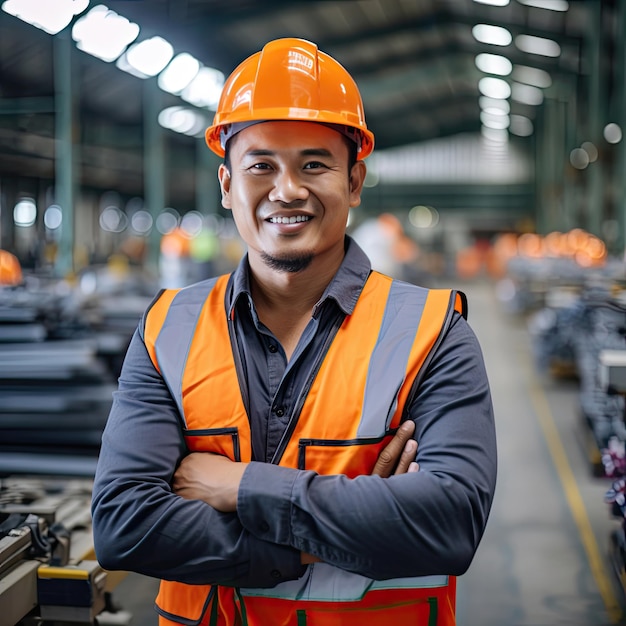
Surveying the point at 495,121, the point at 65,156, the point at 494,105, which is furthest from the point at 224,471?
the point at 495,121

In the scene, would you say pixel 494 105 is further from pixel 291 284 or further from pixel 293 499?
pixel 293 499

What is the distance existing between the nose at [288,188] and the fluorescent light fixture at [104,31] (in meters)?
4.86

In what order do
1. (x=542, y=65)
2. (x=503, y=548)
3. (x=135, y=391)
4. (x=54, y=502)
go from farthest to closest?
(x=542, y=65) < (x=503, y=548) < (x=54, y=502) < (x=135, y=391)

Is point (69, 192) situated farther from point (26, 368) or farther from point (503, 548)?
point (503, 548)

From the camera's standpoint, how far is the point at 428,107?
29.8 m

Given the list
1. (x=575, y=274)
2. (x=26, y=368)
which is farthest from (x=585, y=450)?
(x=26, y=368)

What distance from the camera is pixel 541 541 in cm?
475

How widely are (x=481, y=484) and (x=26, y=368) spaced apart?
9.87ft

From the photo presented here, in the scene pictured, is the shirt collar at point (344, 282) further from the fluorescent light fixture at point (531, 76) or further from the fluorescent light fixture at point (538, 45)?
the fluorescent light fixture at point (531, 76)

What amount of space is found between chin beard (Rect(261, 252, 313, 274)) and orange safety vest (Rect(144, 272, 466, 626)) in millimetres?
171

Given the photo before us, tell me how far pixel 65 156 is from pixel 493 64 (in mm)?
15038

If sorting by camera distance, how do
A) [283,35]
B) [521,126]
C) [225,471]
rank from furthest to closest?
1. [521,126]
2. [283,35]
3. [225,471]

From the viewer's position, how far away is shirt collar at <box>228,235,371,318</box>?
1.79 m

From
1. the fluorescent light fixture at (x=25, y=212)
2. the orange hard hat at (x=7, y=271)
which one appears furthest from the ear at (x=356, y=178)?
the fluorescent light fixture at (x=25, y=212)
